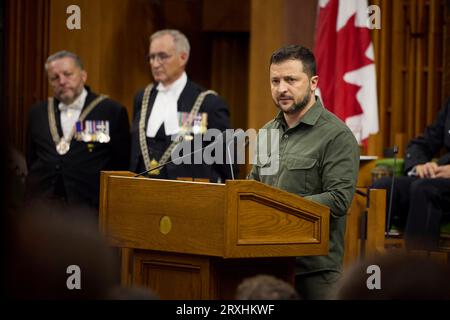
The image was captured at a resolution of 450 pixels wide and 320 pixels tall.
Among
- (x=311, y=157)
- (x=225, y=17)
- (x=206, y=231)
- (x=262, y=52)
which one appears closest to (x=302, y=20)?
(x=262, y=52)

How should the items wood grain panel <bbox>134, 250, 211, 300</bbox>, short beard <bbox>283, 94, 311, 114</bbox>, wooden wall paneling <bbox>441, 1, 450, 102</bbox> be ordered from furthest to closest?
wooden wall paneling <bbox>441, 1, 450, 102</bbox>, short beard <bbox>283, 94, 311, 114</bbox>, wood grain panel <bbox>134, 250, 211, 300</bbox>

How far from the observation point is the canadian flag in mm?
6668

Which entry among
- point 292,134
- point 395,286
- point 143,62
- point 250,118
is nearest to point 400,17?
point 250,118

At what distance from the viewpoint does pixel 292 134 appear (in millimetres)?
4012

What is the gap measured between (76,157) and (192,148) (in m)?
0.71

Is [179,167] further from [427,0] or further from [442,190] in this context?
[427,0]

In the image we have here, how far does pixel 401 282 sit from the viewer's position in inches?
116

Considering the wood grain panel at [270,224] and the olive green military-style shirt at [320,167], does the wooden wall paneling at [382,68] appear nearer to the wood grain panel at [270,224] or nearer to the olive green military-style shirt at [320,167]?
the olive green military-style shirt at [320,167]

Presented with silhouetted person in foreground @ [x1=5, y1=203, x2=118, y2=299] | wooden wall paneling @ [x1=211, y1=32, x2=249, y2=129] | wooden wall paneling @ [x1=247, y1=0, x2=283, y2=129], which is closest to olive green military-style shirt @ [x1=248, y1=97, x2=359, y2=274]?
silhouetted person in foreground @ [x1=5, y1=203, x2=118, y2=299]

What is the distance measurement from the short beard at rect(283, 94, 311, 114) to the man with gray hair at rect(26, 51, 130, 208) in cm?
218

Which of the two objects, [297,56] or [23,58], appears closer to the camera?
[297,56]

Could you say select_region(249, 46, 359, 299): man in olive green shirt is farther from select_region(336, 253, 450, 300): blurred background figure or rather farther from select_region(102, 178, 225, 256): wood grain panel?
select_region(336, 253, 450, 300): blurred background figure

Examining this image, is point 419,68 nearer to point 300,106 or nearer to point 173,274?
point 300,106

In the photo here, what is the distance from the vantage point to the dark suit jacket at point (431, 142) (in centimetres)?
623
